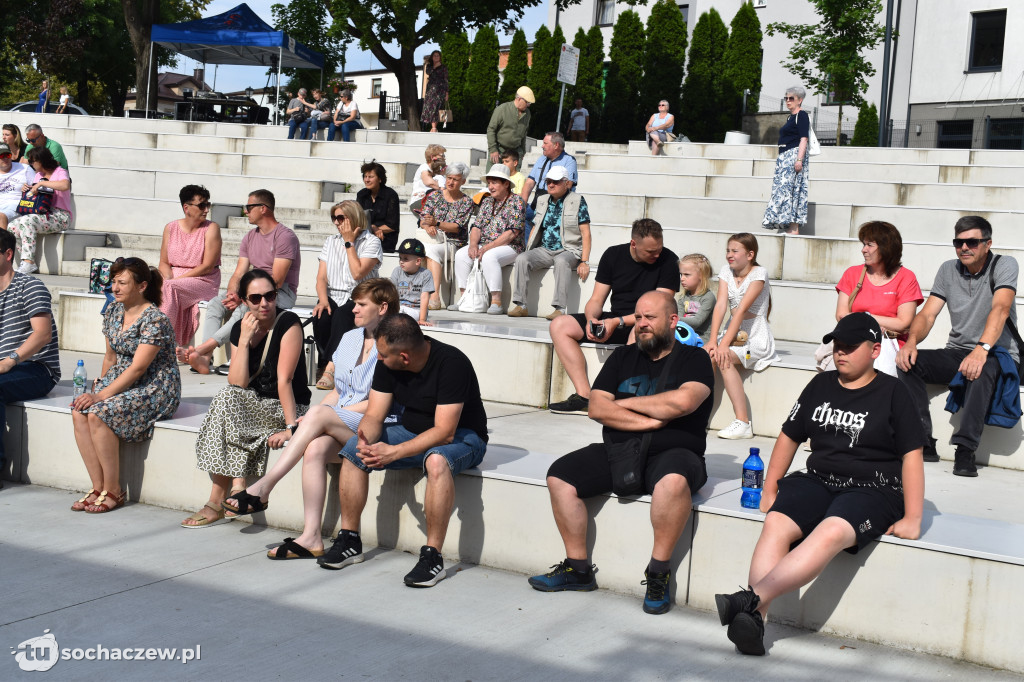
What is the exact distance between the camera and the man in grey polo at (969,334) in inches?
236

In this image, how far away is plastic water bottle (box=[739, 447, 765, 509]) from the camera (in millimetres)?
4586

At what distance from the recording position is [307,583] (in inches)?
187

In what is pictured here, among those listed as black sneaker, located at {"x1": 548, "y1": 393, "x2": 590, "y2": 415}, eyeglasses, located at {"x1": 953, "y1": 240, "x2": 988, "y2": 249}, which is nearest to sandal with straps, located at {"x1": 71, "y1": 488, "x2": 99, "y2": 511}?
Result: black sneaker, located at {"x1": 548, "y1": 393, "x2": 590, "y2": 415}

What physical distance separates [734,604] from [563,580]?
0.93 m

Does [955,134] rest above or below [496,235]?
above

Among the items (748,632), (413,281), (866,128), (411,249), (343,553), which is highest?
(866,128)

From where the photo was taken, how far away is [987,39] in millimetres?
28562

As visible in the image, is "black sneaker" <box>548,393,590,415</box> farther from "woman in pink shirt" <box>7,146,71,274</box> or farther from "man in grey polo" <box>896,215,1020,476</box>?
"woman in pink shirt" <box>7,146,71,274</box>

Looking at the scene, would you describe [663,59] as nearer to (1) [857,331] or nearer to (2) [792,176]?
(2) [792,176]

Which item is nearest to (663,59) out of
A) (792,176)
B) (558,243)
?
(792,176)

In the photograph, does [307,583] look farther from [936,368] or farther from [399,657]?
[936,368]

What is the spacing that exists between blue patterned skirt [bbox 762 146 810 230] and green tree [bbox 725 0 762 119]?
20778 millimetres

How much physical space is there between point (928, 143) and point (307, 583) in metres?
28.1

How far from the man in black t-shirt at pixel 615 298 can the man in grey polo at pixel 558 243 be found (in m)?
1.89
